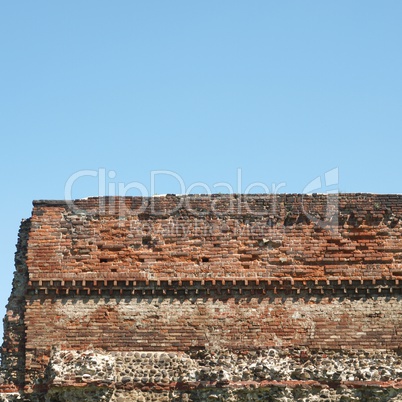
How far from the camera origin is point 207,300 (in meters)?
18.3

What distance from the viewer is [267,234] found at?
61.8ft

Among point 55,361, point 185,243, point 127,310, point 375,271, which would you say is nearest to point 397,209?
point 375,271

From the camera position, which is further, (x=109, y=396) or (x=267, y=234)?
(x=267, y=234)

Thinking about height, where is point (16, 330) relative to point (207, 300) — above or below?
below

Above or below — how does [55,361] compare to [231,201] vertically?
below

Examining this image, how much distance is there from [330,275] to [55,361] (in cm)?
505

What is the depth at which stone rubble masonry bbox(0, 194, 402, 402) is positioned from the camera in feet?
57.7

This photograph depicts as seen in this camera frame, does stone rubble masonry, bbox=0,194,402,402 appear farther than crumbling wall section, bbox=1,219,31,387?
No

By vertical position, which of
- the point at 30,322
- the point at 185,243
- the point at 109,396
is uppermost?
the point at 185,243

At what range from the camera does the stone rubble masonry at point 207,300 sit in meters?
17.6

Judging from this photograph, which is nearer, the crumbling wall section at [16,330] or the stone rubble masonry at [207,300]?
the stone rubble masonry at [207,300]

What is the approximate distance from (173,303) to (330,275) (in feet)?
9.29

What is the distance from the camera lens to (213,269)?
60.7 feet

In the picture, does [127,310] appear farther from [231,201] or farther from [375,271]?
[375,271]
